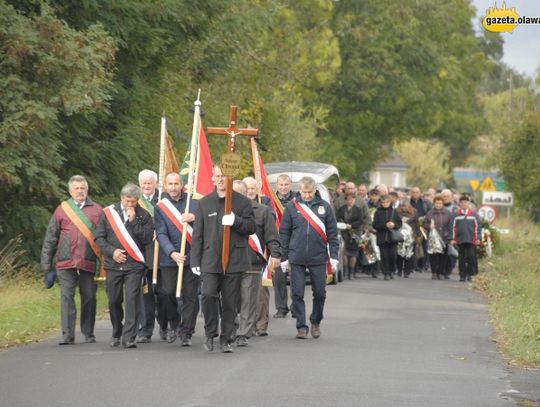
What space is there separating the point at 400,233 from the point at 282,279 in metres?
12.5

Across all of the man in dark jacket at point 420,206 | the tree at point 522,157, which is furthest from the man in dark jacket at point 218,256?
the tree at point 522,157

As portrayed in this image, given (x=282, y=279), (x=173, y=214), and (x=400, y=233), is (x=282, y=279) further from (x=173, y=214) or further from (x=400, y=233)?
(x=400, y=233)

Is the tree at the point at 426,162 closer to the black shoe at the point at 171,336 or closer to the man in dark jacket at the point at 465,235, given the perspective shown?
the man in dark jacket at the point at 465,235

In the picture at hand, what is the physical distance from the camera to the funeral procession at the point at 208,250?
13289mm

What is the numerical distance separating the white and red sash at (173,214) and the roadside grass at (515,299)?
375 cm

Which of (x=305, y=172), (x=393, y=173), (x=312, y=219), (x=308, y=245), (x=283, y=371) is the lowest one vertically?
(x=283, y=371)

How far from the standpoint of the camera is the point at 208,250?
15.1 meters

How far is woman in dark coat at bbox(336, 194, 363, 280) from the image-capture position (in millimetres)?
30219

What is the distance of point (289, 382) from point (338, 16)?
167ft

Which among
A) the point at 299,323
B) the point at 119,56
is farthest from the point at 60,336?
the point at 119,56

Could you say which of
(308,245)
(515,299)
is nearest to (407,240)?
(515,299)

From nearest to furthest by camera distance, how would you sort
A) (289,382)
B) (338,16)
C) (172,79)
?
(289,382), (172,79), (338,16)

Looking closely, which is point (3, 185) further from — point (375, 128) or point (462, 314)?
point (375, 128)

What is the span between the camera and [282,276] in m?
19.5
